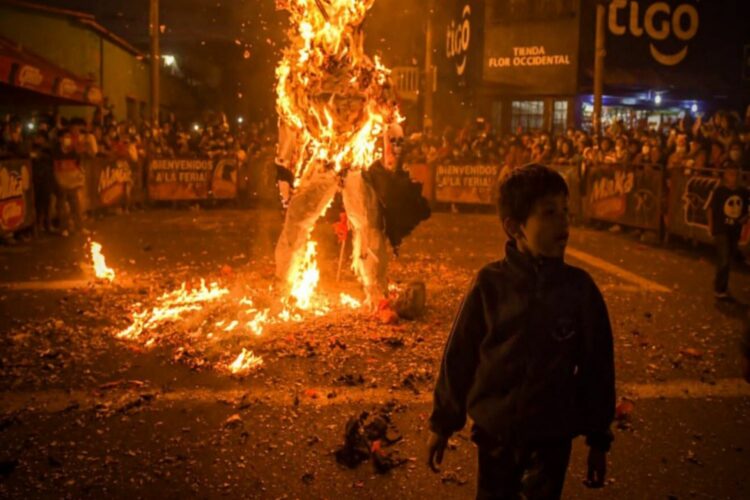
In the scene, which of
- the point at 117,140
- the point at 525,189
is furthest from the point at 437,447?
the point at 117,140

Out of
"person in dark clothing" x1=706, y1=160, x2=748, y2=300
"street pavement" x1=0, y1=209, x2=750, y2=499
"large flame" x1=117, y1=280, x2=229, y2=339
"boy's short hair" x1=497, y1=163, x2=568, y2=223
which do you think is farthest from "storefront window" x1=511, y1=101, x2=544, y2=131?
"boy's short hair" x1=497, y1=163, x2=568, y2=223

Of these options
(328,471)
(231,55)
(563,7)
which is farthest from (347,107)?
(231,55)

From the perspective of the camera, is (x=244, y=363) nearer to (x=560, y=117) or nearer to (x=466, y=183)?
(x=466, y=183)

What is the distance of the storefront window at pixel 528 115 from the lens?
1082 inches

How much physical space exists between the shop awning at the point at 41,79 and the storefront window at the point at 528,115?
1575cm

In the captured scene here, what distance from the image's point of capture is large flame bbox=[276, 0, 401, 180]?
7668 millimetres

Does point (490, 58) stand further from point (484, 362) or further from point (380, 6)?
point (484, 362)

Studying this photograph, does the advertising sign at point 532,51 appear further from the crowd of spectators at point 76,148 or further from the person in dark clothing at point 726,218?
the person in dark clothing at point 726,218

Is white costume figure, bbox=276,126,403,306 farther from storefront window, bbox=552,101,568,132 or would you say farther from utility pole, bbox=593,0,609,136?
storefront window, bbox=552,101,568,132

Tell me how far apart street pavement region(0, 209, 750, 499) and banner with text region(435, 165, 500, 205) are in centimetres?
891

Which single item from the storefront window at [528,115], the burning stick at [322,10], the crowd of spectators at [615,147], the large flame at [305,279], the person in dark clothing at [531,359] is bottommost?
the large flame at [305,279]

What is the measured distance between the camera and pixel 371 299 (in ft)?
26.5

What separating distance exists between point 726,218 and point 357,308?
456 cm

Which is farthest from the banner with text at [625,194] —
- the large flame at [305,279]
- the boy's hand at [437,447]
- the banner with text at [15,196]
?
the boy's hand at [437,447]
